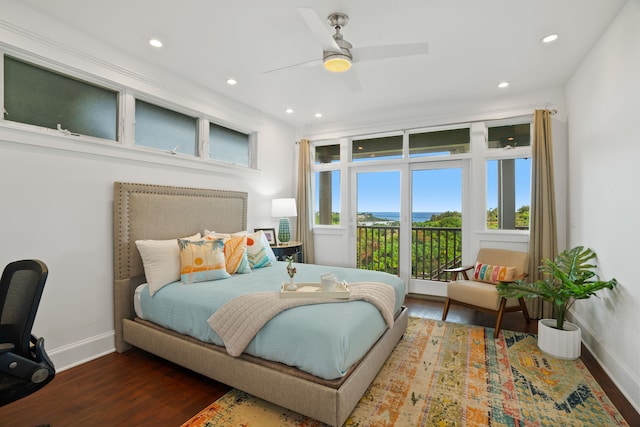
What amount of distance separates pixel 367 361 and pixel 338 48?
7.12 ft

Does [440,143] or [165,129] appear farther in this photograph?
[440,143]

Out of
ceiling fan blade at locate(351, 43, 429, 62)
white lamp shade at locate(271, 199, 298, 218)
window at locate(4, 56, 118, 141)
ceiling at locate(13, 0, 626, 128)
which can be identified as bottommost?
white lamp shade at locate(271, 199, 298, 218)

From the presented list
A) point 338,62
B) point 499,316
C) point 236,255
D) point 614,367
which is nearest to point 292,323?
point 236,255

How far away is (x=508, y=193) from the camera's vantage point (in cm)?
396

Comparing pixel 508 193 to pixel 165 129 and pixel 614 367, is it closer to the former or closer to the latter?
pixel 614 367

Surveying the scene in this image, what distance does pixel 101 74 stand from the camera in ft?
8.73

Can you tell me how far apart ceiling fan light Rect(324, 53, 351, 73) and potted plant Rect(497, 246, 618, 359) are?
2477 millimetres

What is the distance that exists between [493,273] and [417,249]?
131 centimetres

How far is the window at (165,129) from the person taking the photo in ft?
10.1

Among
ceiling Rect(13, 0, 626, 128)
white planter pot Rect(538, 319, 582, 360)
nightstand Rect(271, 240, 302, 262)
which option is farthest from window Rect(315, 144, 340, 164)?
white planter pot Rect(538, 319, 582, 360)

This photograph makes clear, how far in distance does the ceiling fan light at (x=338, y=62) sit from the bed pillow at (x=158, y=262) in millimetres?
2068

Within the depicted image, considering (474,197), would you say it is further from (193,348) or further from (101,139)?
(101,139)

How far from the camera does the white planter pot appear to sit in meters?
2.54

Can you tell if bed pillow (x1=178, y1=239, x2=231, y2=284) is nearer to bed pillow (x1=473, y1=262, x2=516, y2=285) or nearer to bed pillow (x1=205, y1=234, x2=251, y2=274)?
bed pillow (x1=205, y1=234, x2=251, y2=274)
